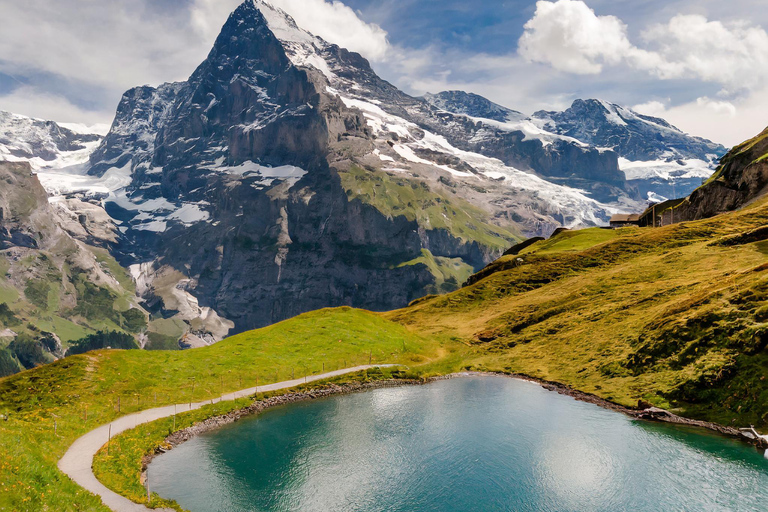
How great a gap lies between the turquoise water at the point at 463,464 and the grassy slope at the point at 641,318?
6.40 m

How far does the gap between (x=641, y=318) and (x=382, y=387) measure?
4063 centimetres

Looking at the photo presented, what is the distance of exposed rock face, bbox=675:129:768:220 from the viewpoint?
387 ft

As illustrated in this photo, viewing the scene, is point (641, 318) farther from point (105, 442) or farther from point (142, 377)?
point (142, 377)

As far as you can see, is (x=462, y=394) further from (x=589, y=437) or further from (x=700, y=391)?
(x=700, y=391)

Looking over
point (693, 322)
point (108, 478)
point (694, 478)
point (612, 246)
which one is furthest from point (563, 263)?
point (108, 478)

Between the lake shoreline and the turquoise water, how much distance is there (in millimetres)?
1263

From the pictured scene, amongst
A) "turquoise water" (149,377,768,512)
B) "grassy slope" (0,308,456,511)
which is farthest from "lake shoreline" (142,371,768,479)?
"grassy slope" (0,308,456,511)

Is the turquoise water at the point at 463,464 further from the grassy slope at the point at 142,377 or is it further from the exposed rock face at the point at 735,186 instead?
the exposed rock face at the point at 735,186

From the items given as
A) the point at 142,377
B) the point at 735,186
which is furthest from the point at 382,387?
the point at 735,186

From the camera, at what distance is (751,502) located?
35.1m

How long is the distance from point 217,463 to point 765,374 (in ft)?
179

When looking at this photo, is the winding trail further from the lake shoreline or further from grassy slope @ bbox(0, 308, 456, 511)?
the lake shoreline

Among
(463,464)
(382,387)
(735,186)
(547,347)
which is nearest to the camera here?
(463,464)

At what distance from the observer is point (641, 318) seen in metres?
68.6
